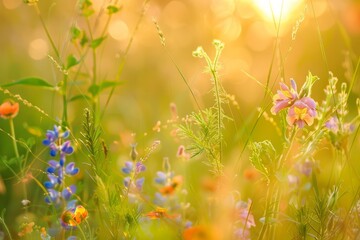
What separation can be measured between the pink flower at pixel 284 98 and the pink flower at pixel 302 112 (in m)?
0.01

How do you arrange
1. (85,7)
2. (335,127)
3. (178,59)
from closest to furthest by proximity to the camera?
(335,127) → (85,7) → (178,59)

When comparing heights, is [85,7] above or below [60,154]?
above

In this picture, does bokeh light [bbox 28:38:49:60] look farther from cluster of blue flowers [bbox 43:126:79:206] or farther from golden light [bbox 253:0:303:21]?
cluster of blue flowers [bbox 43:126:79:206]

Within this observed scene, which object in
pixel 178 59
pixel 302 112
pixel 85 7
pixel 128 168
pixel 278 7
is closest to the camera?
pixel 302 112

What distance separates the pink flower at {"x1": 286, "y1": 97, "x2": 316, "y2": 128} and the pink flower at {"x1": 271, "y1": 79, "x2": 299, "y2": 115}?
0.01 metres

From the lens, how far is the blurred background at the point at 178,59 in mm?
2771

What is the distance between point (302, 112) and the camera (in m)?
1.19

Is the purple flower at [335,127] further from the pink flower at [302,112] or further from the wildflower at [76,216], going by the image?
the wildflower at [76,216]

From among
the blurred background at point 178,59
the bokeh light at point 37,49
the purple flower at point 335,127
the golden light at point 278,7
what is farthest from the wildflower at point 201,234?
the bokeh light at point 37,49

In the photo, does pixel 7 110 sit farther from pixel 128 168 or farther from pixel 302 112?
pixel 302 112

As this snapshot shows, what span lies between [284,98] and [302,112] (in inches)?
1.8

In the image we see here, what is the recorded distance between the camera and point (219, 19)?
3898 millimetres

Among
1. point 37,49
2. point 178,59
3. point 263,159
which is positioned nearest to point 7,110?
point 263,159

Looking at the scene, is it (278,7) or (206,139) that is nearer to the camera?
(206,139)
